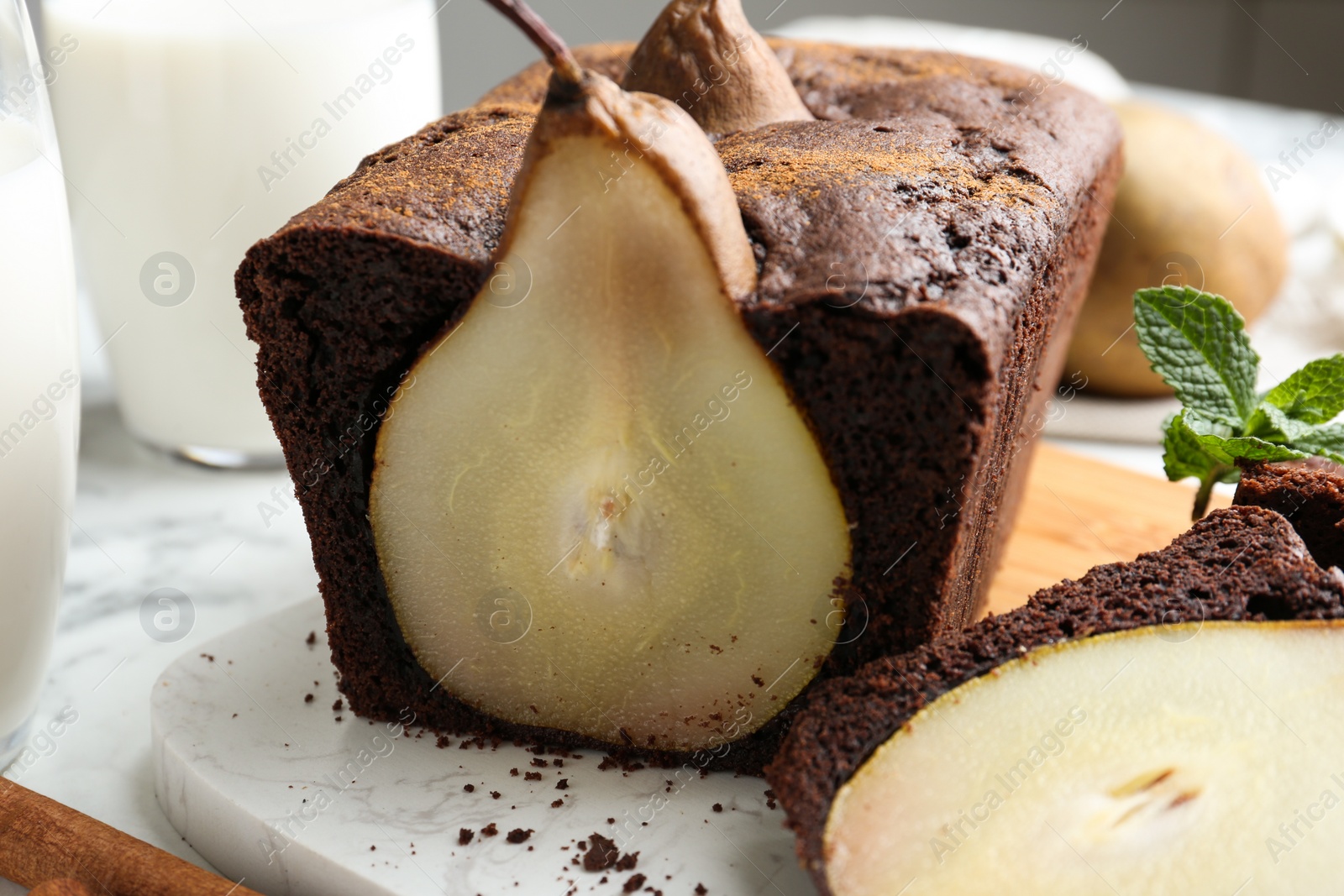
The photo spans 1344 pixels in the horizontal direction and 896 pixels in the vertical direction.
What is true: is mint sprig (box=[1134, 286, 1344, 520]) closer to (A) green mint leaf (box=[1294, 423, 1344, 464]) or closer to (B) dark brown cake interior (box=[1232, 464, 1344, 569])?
(A) green mint leaf (box=[1294, 423, 1344, 464])

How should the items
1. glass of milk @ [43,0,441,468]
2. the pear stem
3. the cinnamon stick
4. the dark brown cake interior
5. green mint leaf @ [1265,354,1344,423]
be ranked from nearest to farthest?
the pear stem < the cinnamon stick < the dark brown cake interior < green mint leaf @ [1265,354,1344,423] < glass of milk @ [43,0,441,468]

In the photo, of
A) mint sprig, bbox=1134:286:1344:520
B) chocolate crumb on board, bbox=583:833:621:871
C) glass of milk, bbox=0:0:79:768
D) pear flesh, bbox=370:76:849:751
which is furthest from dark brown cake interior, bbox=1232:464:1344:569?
glass of milk, bbox=0:0:79:768

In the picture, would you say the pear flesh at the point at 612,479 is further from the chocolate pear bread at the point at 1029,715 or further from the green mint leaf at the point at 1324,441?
the green mint leaf at the point at 1324,441

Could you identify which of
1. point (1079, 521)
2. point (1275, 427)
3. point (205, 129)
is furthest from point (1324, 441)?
point (205, 129)

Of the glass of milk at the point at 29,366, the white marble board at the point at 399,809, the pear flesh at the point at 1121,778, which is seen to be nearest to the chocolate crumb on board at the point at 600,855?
the white marble board at the point at 399,809

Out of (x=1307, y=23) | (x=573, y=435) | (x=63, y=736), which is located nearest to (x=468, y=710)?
(x=573, y=435)

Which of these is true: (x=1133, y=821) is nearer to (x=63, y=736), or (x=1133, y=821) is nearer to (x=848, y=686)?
(x=848, y=686)

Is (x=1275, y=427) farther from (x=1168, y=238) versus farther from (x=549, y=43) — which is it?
(x=549, y=43)
